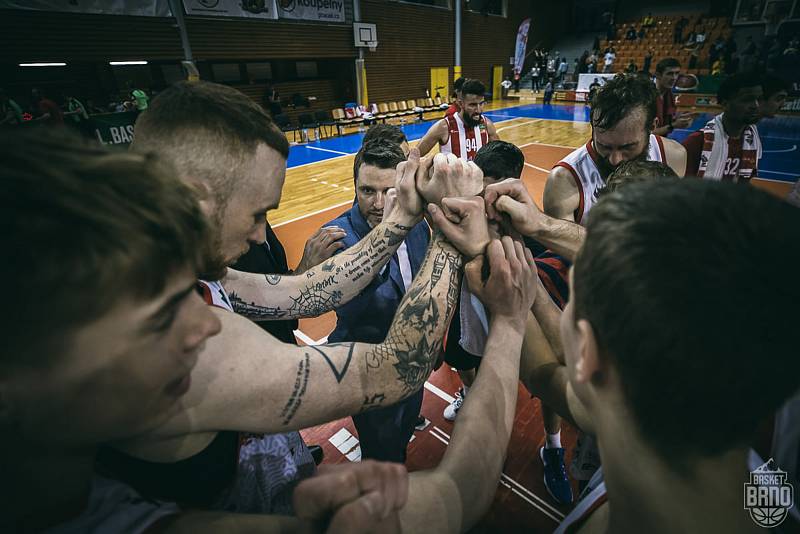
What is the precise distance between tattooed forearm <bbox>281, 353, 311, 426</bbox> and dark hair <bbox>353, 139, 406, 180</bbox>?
1.94 meters

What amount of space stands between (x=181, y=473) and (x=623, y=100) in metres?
3.13

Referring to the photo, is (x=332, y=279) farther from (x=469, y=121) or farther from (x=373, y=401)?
(x=469, y=121)

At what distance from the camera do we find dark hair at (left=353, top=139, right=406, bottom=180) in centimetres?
279

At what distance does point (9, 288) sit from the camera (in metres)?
0.63

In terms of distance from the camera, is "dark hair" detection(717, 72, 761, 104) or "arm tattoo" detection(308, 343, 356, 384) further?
"dark hair" detection(717, 72, 761, 104)

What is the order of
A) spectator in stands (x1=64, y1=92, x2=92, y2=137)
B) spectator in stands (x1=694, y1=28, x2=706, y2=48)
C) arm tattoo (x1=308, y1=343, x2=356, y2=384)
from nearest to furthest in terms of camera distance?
arm tattoo (x1=308, y1=343, x2=356, y2=384) → spectator in stands (x1=64, y1=92, x2=92, y2=137) → spectator in stands (x1=694, y1=28, x2=706, y2=48)

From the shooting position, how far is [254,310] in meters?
1.82

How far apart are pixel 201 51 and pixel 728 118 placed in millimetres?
14830

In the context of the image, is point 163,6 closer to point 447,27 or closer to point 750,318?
point 447,27

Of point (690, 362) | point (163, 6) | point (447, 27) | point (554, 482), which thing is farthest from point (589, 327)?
point (447, 27)

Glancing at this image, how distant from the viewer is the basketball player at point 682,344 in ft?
2.21

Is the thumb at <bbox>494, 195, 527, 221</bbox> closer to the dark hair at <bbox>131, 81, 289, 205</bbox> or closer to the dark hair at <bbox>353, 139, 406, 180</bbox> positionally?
the dark hair at <bbox>131, 81, 289, 205</bbox>

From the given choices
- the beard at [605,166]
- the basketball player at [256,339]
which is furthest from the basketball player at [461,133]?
→ the basketball player at [256,339]

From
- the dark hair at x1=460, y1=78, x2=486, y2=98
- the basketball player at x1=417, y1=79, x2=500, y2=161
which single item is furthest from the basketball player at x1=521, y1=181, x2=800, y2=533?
the basketball player at x1=417, y1=79, x2=500, y2=161
